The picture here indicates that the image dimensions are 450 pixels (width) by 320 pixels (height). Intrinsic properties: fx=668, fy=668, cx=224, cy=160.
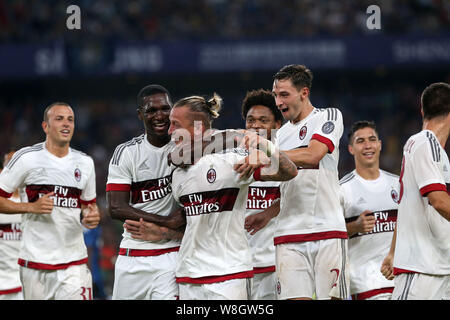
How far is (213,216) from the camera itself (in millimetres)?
4934

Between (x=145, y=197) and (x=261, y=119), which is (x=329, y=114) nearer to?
(x=261, y=119)

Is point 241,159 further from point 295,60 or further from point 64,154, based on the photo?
point 295,60

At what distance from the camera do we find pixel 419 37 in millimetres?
19672

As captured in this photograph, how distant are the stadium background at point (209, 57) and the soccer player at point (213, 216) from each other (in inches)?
533

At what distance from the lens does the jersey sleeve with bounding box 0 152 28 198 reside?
6.81m

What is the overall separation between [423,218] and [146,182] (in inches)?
89.3

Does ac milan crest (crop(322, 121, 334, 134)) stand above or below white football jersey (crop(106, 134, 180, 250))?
above

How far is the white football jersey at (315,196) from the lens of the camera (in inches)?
221

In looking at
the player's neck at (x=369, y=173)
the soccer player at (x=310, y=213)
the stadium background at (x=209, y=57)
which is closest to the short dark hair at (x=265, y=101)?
the soccer player at (x=310, y=213)

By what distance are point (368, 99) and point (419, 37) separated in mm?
2636

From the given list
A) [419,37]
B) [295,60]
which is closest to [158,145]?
[295,60]

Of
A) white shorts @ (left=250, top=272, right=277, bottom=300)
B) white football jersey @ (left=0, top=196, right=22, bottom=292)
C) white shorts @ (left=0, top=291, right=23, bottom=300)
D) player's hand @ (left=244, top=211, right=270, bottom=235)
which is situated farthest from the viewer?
white shorts @ (left=0, top=291, right=23, bottom=300)

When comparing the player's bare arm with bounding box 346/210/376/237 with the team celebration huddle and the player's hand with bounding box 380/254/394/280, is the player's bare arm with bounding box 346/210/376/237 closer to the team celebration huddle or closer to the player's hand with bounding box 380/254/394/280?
the team celebration huddle

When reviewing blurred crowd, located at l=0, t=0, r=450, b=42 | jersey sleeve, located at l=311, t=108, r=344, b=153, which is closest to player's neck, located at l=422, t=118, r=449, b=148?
jersey sleeve, located at l=311, t=108, r=344, b=153
